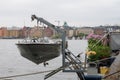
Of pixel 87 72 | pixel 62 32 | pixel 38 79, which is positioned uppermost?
pixel 62 32

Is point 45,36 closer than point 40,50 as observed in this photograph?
No

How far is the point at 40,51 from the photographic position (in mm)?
26734

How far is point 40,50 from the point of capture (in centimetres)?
2675

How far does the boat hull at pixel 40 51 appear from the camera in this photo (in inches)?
1040

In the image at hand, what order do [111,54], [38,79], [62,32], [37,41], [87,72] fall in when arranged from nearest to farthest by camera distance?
1. [62,32]
2. [87,72]
3. [111,54]
4. [37,41]
5. [38,79]

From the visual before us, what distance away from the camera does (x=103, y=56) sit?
25.3 meters

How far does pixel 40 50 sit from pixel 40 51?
5 cm

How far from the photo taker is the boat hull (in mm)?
26406

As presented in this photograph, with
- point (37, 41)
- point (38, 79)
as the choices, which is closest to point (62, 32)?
point (37, 41)

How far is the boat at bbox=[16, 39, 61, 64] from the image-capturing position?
26.4 meters

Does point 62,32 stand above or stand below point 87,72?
above

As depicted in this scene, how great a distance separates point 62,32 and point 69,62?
1.43 m

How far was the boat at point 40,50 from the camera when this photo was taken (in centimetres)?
2642

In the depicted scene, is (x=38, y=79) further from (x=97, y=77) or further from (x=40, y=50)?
(x=97, y=77)
